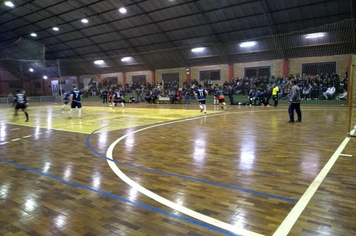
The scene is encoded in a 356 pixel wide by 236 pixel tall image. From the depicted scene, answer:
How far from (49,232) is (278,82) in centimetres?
2262

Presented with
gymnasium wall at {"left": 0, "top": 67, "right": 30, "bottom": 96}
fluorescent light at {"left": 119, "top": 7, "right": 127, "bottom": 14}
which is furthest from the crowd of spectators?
gymnasium wall at {"left": 0, "top": 67, "right": 30, "bottom": 96}

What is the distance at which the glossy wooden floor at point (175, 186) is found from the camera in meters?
2.94

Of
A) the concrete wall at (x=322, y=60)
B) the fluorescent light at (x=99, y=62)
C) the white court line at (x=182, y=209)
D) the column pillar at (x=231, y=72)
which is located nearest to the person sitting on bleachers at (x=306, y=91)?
the concrete wall at (x=322, y=60)

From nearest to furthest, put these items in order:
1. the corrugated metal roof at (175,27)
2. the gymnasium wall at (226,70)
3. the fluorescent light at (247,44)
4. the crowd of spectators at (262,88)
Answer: the crowd of spectators at (262,88) → the corrugated metal roof at (175,27) → the gymnasium wall at (226,70) → the fluorescent light at (247,44)

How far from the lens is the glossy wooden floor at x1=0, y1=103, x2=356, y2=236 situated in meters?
2.94

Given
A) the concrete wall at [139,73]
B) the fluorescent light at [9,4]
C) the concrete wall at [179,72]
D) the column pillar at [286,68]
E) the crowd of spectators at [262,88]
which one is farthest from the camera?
the concrete wall at [139,73]

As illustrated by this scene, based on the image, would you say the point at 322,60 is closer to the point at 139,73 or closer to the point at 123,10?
the point at 123,10

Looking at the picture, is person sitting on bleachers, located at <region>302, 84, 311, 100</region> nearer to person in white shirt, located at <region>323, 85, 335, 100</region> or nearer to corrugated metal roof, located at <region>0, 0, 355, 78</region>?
person in white shirt, located at <region>323, 85, 335, 100</region>

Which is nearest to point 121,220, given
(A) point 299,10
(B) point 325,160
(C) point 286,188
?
(C) point 286,188

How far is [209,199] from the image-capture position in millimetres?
3564

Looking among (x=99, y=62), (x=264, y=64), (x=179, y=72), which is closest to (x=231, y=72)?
(x=264, y=64)

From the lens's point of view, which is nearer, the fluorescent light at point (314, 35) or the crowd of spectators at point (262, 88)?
the crowd of spectators at point (262, 88)

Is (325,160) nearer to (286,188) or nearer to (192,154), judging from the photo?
(286,188)

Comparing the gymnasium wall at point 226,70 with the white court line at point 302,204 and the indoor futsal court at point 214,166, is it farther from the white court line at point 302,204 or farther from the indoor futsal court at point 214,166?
the white court line at point 302,204
